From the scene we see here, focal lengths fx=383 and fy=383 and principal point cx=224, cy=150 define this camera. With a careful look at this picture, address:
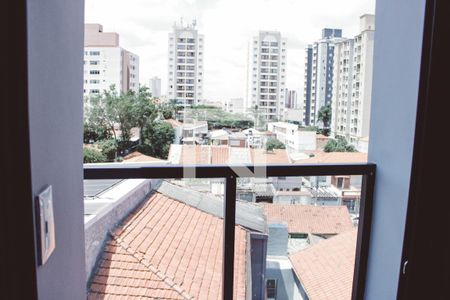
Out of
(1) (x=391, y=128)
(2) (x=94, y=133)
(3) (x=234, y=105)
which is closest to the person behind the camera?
(2) (x=94, y=133)

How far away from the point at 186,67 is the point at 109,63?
1.34 ft

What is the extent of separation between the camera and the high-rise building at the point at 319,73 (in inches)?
85.7

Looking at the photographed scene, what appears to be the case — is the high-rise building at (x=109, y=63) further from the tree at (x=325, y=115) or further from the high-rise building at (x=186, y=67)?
the tree at (x=325, y=115)

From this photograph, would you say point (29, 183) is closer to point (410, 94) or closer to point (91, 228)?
point (91, 228)

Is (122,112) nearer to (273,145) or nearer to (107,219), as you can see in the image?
(107,219)

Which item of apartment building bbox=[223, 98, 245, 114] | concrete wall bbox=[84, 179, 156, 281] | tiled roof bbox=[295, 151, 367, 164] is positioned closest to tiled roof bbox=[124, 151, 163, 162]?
concrete wall bbox=[84, 179, 156, 281]

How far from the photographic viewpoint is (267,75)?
213 centimetres

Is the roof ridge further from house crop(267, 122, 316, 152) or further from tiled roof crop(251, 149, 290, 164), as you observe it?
house crop(267, 122, 316, 152)

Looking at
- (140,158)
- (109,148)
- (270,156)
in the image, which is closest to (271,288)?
(270,156)

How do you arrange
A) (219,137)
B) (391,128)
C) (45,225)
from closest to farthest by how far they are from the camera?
(45,225) → (391,128) → (219,137)


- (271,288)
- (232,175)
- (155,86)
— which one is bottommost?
(271,288)

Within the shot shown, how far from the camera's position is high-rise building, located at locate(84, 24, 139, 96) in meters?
1.69

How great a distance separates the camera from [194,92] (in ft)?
6.73

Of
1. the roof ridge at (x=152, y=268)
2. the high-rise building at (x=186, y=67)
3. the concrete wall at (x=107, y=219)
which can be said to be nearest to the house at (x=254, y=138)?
the high-rise building at (x=186, y=67)
